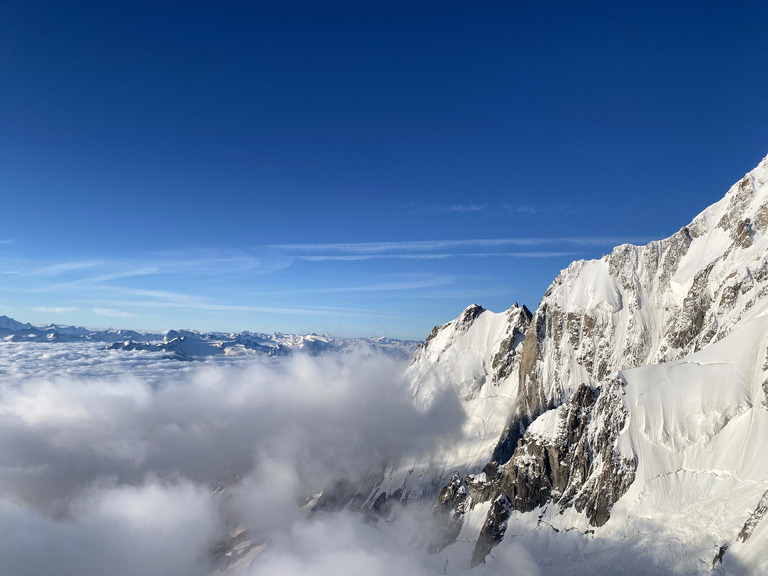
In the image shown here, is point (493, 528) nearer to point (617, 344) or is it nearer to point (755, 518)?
point (755, 518)

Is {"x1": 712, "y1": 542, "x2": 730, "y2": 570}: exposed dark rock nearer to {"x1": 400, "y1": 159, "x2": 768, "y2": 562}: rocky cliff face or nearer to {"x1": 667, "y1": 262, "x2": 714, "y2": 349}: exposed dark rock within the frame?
{"x1": 400, "y1": 159, "x2": 768, "y2": 562}: rocky cliff face

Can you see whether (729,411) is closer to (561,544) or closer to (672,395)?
(672,395)

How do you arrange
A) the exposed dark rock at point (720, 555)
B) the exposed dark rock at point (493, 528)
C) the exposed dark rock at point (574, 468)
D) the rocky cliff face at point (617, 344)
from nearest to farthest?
the exposed dark rock at point (720, 555)
the exposed dark rock at point (574, 468)
the rocky cliff face at point (617, 344)
the exposed dark rock at point (493, 528)

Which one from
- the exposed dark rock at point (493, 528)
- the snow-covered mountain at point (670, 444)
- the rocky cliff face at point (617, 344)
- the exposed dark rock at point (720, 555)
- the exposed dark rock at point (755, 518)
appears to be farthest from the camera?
the exposed dark rock at point (493, 528)

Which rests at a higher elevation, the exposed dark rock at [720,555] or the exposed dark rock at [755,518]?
the exposed dark rock at [755,518]

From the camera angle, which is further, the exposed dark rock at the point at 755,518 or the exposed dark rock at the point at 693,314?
the exposed dark rock at the point at 693,314

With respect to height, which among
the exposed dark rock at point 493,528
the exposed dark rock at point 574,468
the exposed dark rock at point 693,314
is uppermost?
the exposed dark rock at point 693,314

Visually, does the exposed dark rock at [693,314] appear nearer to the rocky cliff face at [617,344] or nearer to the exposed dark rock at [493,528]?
the rocky cliff face at [617,344]

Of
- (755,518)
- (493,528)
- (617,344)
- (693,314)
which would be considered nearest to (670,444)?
(755,518)

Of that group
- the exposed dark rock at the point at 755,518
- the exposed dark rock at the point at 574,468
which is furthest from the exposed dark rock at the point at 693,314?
the exposed dark rock at the point at 755,518

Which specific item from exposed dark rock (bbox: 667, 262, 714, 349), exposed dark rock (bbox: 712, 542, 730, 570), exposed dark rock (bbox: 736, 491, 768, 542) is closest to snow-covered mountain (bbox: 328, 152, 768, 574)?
exposed dark rock (bbox: 736, 491, 768, 542)

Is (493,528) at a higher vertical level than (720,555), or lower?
lower

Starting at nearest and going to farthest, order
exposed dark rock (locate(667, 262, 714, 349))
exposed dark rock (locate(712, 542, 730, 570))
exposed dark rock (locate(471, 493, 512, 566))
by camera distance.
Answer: exposed dark rock (locate(712, 542, 730, 570)) → exposed dark rock (locate(471, 493, 512, 566)) → exposed dark rock (locate(667, 262, 714, 349))
